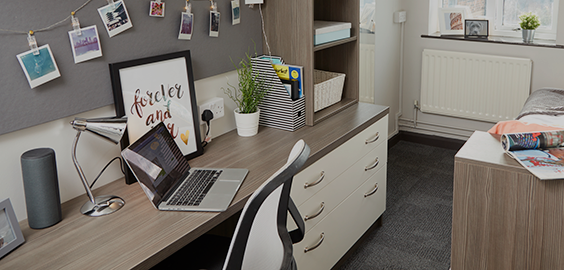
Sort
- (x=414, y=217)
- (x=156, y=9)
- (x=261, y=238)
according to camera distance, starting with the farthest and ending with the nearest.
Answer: (x=414, y=217) → (x=156, y=9) → (x=261, y=238)

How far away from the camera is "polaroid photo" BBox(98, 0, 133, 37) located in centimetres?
157

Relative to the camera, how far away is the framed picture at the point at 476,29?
3521 millimetres

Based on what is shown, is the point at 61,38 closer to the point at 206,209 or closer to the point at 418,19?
the point at 206,209

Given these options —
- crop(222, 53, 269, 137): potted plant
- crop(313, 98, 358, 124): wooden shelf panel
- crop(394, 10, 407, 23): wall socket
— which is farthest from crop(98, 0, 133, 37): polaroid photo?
crop(394, 10, 407, 23): wall socket

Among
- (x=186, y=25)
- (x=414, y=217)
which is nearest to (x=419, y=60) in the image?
(x=414, y=217)

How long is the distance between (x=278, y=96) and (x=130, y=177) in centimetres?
77

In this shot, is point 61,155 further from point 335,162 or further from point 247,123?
point 335,162

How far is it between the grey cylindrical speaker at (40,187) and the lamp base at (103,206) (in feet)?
0.32

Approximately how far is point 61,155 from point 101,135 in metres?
0.20

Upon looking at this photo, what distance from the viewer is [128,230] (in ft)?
4.49

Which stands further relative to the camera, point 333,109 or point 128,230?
point 333,109

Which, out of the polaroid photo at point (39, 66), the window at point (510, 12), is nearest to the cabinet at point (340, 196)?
the polaroid photo at point (39, 66)

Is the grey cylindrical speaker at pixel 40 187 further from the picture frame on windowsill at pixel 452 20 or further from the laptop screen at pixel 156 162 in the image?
the picture frame on windowsill at pixel 452 20

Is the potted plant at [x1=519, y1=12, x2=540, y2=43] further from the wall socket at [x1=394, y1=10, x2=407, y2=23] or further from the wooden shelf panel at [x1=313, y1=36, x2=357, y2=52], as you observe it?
the wooden shelf panel at [x1=313, y1=36, x2=357, y2=52]
